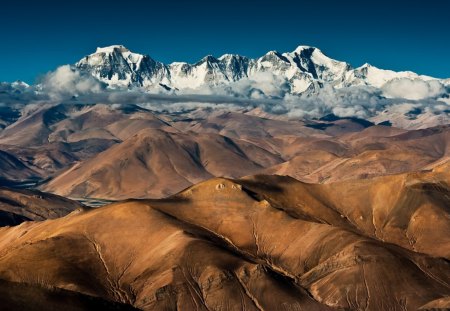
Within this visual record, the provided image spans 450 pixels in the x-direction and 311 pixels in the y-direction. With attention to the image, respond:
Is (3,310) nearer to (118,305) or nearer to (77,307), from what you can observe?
(77,307)

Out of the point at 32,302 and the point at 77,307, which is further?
the point at 77,307

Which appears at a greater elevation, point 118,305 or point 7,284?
point 7,284

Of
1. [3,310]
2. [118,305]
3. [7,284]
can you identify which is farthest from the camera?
[118,305]

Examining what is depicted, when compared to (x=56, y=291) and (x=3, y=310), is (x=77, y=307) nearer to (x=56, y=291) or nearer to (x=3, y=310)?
(x=56, y=291)

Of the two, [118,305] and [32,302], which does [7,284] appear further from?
[118,305]

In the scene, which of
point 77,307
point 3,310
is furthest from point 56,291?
point 3,310

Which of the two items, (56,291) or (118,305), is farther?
(118,305)

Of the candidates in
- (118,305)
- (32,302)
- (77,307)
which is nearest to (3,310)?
(32,302)

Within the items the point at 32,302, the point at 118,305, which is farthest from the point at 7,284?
the point at 118,305

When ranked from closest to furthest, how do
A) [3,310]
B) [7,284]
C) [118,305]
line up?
[3,310]
[7,284]
[118,305]
